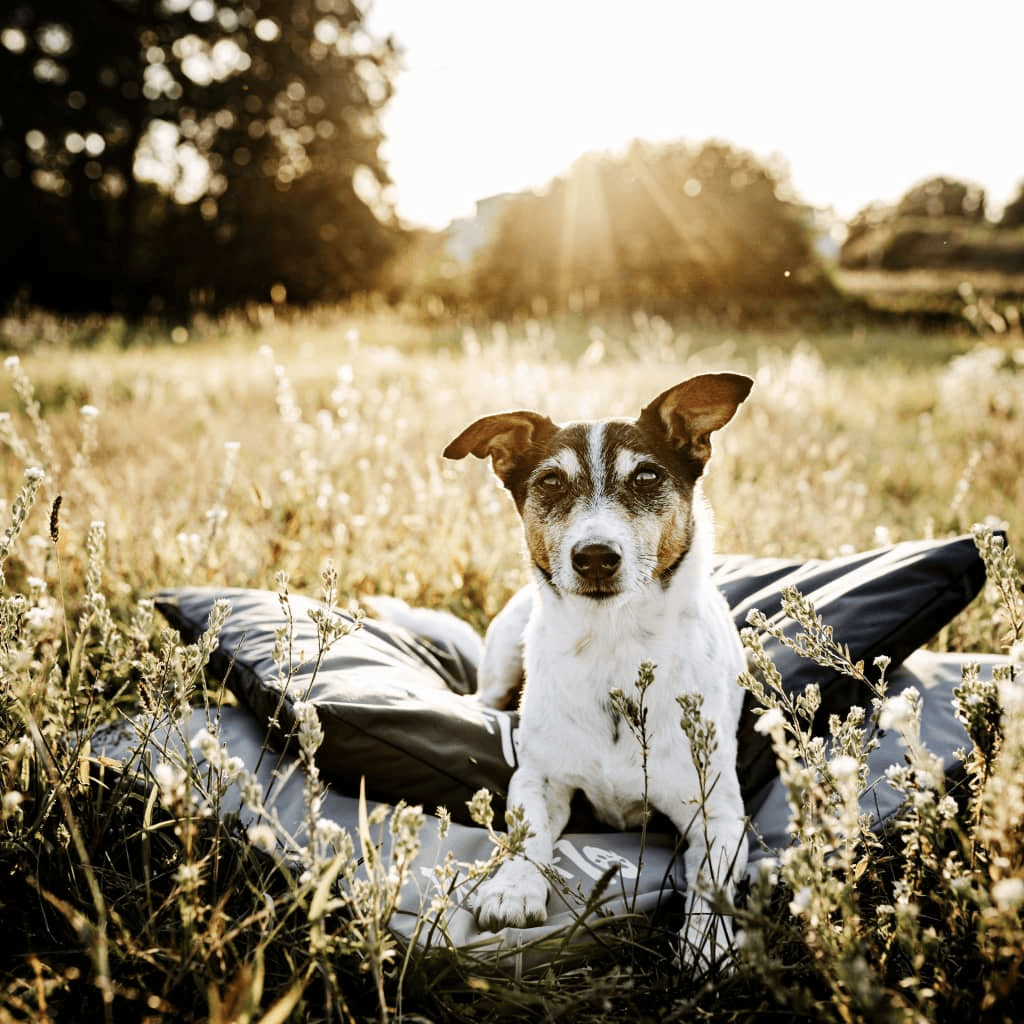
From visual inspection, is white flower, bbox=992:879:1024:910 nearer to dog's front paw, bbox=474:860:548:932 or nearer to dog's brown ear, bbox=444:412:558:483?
dog's front paw, bbox=474:860:548:932

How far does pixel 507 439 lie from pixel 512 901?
1829 mm

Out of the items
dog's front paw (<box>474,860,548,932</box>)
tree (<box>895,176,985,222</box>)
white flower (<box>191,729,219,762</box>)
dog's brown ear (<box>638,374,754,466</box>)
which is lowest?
dog's front paw (<box>474,860,548,932</box>)

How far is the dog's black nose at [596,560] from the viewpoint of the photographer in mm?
2729

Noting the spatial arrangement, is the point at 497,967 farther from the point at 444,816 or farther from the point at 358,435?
the point at 358,435

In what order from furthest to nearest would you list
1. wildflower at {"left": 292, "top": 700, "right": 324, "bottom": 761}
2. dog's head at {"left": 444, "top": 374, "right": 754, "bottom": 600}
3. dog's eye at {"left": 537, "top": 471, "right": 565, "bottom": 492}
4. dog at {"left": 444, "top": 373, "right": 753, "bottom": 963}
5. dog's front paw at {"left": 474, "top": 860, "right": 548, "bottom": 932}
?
dog's eye at {"left": 537, "top": 471, "right": 565, "bottom": 492}, dog's head at {"left": 444, "top": 374, "right": 754, "bottom": 600}, dog at {"left": 444, "top": 373, "right": 753, "bottom": 963}, dog's front paw at {"left": 474, "top": 860, "right": 548, "bottom": 932}, wildflower at {"left": 292, "top": 700, "right": 324, "bottom": 761}

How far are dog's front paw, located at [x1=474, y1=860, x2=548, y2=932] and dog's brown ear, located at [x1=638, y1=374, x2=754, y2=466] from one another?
1.73 meters

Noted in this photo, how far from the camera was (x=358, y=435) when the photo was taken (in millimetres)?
6141

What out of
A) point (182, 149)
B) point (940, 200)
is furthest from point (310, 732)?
point (940, 200)

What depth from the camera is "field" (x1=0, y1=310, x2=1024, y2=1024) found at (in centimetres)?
185

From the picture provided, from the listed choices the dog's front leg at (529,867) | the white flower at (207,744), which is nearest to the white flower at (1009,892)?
the dog's front leg at (529,867)

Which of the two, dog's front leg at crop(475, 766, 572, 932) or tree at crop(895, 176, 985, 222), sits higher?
tree at crop(895, 176, 985, 222)

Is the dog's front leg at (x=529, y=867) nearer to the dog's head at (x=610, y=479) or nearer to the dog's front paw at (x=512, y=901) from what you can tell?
the dog's front paw at (x=512, y=901)

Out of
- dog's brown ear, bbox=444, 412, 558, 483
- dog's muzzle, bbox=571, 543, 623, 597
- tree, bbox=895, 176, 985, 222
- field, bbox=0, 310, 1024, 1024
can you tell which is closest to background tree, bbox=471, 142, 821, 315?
field, bbox=0, 310, 1024, 1024

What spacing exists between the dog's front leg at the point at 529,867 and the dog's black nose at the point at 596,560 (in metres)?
0.76
